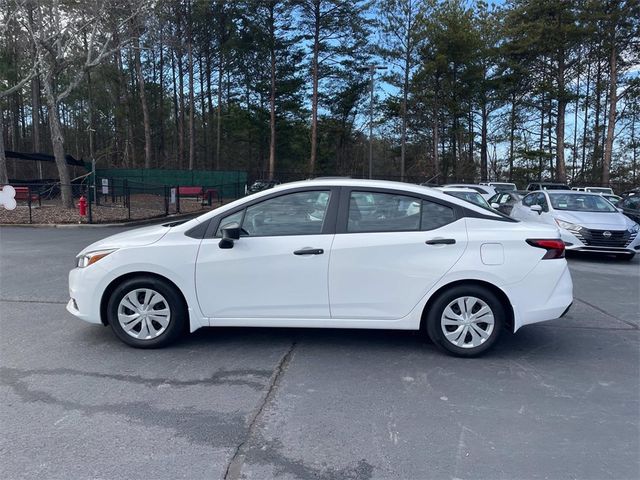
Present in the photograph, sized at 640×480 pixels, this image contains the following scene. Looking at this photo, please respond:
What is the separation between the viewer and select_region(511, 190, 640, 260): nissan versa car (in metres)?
10.4

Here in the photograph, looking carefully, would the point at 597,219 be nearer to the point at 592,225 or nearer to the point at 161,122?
the point at 592,225

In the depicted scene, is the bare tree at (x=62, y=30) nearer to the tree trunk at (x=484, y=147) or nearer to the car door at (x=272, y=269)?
the car door at (x=272, y=269)

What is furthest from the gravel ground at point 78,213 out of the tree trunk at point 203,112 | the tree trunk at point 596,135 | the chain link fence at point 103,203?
the tree trunk at point 596,135

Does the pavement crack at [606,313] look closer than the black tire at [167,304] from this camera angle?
No

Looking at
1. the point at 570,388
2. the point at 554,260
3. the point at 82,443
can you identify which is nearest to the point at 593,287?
the point at 554,260

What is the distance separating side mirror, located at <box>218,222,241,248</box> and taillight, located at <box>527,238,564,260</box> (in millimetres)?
2705

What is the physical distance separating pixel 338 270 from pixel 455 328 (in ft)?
4.05

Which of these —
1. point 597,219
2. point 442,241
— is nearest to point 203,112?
point 597,219

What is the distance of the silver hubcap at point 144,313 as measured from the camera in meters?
4.66

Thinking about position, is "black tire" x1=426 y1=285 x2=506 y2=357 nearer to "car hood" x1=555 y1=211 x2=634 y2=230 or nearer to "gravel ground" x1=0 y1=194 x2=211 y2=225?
"car hood" x1=555 y1=211 x2=634 y2=230

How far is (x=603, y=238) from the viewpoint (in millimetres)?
10422

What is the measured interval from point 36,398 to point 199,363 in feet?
4.21

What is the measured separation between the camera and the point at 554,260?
15.0 ft

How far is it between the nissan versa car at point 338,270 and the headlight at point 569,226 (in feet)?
22.2
